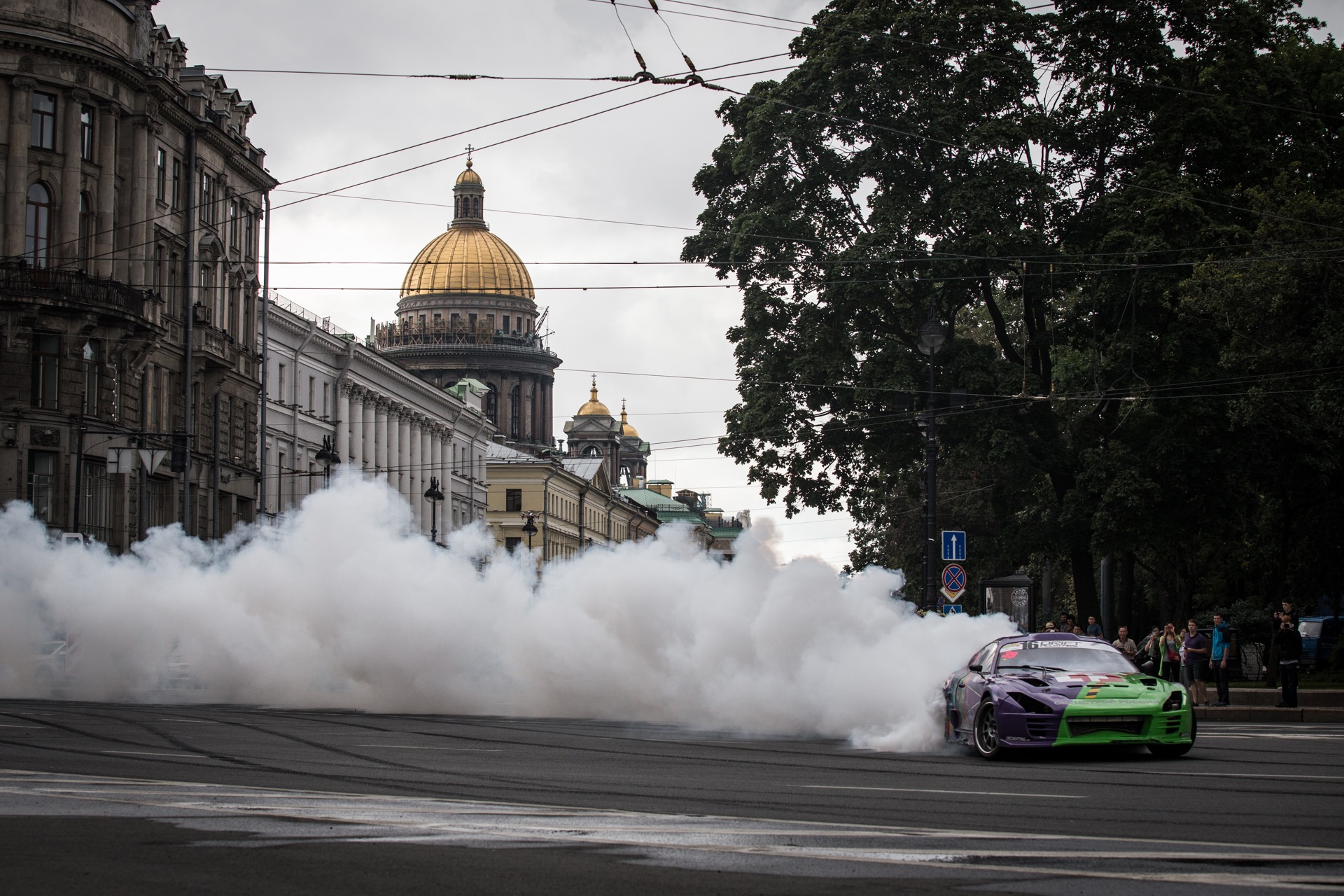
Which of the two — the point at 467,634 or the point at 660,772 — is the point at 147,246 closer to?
the point at 467,634

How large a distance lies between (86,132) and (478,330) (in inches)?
4391

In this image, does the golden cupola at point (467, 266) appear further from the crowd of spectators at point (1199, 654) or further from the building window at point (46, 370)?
the crowd of spectators at point (1199, 654)

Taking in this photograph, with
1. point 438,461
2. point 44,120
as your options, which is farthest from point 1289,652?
point 438,461

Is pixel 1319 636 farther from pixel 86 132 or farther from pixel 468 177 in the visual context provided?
pixel 468 177

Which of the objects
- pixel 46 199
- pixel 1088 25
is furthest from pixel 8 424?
pixel 1088 25

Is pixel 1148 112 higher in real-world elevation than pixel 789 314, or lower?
higher

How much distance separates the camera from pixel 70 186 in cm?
4272

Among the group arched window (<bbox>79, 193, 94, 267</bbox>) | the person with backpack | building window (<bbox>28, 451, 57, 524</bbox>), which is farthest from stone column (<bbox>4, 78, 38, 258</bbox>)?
the person with backpack

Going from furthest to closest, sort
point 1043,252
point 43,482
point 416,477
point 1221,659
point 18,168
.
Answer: point 416,477, point 18,168, point 43,482, point 1043,252, point 1221,659

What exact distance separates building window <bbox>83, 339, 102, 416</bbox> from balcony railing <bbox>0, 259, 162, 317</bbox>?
128 centimetres

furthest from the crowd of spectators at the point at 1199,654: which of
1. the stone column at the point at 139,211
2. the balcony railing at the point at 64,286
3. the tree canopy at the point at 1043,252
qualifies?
the stone column at the point at 139,211

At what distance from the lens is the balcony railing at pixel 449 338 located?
155 metres

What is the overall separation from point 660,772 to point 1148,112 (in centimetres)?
2661

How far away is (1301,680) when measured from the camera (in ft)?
121
